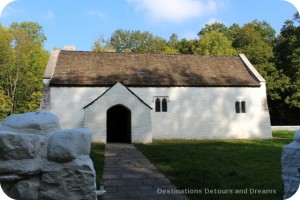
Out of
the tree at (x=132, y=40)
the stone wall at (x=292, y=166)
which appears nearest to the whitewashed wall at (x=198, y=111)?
the stone wall at (x=292, y=166)

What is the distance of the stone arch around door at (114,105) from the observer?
18.2 m

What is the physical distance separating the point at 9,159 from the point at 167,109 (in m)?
19.2

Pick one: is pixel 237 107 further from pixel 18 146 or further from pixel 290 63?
pixel 18 146

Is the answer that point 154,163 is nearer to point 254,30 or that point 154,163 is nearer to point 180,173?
point 180,173

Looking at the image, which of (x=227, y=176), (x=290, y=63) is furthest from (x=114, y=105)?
(x=290, y=63)

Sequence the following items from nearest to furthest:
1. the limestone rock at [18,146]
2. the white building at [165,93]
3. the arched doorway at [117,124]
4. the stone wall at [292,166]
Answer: the limestone rock at [18,146]
the stone wall at [292,166]
the white building at [165,93]
the arched doorway at [117,124]

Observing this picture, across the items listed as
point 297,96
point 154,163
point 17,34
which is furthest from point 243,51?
point 154,163

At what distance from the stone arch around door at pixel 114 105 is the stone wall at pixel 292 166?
46.9 feet

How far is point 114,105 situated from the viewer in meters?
18.6

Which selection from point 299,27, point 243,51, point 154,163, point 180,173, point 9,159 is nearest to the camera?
point 9,159

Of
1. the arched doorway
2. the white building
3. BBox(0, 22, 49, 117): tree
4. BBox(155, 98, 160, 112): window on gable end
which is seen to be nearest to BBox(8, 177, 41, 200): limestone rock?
the white building

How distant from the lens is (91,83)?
20.7m

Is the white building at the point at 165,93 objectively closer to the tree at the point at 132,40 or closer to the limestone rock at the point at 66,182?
the limestone rock at the point at 66,182

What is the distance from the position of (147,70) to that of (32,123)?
20094 millimetres
